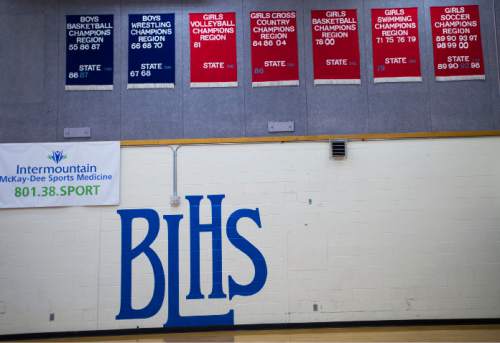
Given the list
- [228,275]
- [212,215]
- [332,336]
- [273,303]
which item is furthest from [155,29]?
[332,336]

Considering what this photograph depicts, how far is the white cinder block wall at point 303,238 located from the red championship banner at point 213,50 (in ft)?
3.35

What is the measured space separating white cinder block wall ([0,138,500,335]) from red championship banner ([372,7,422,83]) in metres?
1.02

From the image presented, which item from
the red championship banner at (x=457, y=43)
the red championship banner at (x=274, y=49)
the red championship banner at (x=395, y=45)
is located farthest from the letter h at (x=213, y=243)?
the red championship banner at (x=457, y=43)

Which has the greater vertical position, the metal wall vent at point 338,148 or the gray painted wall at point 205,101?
the gray painted wall at point 205,101

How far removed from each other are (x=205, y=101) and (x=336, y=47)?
2110 millimetres

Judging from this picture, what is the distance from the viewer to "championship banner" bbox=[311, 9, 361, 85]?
6.08 metres

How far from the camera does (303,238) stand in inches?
229

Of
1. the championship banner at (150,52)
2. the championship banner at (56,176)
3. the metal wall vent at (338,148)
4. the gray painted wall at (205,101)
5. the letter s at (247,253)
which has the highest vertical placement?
the championship banner at (150,52)

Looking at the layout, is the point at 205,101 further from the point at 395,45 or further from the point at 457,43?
the point at 457,43

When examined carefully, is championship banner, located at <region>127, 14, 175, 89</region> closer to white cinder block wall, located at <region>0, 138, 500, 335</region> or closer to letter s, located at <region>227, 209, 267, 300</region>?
white cinder block wall, located at <region>0, 138, 500, 335</region>

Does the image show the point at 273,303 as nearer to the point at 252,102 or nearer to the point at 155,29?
the point at 252,102

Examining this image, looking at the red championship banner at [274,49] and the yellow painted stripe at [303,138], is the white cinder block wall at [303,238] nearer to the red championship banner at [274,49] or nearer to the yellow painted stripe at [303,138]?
the yellow painted stripe at [303,138]

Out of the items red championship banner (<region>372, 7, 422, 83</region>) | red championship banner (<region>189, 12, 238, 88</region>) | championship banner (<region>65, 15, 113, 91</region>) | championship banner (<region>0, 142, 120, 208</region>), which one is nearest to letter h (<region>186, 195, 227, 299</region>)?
championship banner (<region>0, 142, 120, 208</region>)

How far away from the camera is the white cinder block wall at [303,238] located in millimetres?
5688
